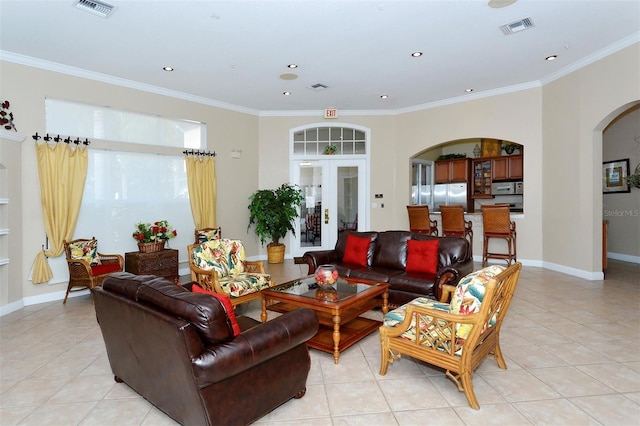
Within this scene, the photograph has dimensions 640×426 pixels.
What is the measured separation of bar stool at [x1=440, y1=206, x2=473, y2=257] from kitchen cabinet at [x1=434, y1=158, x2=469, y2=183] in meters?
2.98

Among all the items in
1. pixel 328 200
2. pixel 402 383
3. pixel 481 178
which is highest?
pixel 481 178

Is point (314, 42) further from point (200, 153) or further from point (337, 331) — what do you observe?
point (337, 331)

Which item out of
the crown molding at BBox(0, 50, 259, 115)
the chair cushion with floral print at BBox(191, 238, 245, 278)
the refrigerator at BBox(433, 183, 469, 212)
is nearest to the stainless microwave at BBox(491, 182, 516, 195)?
the refrigerator at BBox(433, 183, 469, 212)

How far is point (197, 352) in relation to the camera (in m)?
1.75

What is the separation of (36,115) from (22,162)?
2.18 feet

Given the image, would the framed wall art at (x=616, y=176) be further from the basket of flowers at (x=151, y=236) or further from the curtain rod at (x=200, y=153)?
the basket of flowers at (x=151, y=236)

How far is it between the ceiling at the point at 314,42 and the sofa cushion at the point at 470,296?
2.84 metres

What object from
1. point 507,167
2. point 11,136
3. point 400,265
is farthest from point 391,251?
point 507,167

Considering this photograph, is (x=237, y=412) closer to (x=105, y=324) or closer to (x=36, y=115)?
(x=105, y=324)

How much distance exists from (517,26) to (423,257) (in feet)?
9.55

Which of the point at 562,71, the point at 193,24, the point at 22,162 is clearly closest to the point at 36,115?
the point at 22,162

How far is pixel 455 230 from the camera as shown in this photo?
6852 millimetres

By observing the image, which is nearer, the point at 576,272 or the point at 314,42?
the point at 314,42

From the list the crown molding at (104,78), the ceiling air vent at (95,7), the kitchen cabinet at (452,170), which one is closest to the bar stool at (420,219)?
the kitchen cabinet at (452,170)
